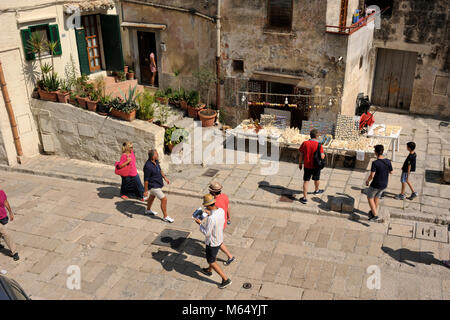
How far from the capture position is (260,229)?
31.9ft

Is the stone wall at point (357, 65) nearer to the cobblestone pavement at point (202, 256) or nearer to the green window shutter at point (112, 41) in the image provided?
the cobblestone pavement at point (202, 256)

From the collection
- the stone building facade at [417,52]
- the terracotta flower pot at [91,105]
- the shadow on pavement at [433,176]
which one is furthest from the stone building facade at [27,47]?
the shadow on pavement at [433,176]

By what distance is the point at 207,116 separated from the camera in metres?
14.3

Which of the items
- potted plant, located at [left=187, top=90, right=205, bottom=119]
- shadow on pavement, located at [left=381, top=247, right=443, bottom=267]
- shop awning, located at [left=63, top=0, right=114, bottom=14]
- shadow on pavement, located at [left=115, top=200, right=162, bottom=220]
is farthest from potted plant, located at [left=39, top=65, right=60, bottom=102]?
shadow on pavement, located at [left=381, top=247, right=443, bottom=267]

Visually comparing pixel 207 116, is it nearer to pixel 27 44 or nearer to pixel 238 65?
pixel 238 65

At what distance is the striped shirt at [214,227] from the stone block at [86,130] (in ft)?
21.0

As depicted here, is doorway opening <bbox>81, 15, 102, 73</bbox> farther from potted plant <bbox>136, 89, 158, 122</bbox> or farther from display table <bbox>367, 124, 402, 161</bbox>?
display table <bbox>367, 124, 402, 161</bbox>

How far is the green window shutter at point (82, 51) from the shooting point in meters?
13.9

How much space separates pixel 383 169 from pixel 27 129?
31.2 ft

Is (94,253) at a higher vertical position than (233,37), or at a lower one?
lower

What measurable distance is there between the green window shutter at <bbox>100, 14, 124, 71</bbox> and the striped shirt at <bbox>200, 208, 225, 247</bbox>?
872cm

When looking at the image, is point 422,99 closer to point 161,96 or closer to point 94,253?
point 161,96

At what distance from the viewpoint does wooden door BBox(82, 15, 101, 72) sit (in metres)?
14.5
